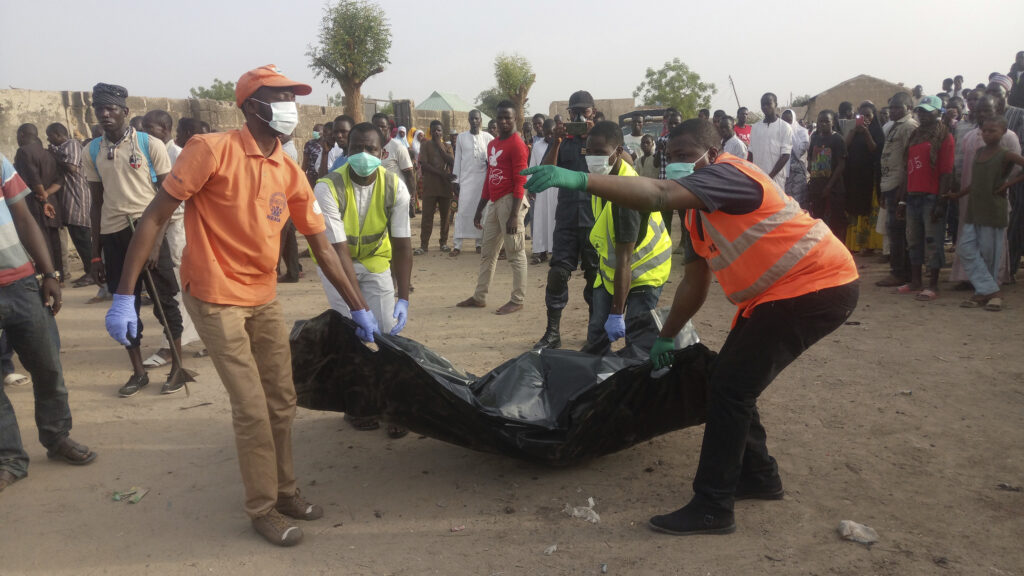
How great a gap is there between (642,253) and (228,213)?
7.98 ft

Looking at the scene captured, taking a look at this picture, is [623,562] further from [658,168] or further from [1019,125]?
[658,168]

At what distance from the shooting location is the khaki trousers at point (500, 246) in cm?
730

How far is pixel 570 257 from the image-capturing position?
18.2 feet

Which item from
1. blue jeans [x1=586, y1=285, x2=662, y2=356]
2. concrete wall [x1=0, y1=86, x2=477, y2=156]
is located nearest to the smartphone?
blue jeans [x1=586, y1=285, x2=662, y2=356]

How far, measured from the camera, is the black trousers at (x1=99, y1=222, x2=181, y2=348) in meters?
5.22

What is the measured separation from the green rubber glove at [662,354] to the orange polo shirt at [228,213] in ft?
5.87

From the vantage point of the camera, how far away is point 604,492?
11.4 ft

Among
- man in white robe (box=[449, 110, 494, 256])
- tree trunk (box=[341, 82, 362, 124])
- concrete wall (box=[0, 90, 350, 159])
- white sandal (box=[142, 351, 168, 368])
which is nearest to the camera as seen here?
white sandal (box=[142, 351, 168, 368])

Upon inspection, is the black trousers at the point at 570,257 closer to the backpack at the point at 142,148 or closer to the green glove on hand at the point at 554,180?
the green glove on hand at the point at 554,180

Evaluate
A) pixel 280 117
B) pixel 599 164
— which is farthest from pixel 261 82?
pixel 599 164

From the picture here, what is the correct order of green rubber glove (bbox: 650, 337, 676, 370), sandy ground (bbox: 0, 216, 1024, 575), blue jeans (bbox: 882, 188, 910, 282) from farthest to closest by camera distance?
blue jeans (bbox: 882, 188, 910, 282)
green rubber glove (bbox: 650, 337, 676, 370)
sandy ground (bbox: 0, 216, 1024, 575)

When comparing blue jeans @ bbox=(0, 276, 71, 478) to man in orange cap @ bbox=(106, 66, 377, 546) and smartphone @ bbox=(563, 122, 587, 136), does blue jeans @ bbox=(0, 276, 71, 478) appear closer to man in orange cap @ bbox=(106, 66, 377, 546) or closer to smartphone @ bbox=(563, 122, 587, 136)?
man in orange cap @ bbox=(106, 66, 377, 546)

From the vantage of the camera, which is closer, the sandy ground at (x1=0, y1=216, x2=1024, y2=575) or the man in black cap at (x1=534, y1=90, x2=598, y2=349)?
the sandy ground at (x1=0, y1=216, x2=1024, y2=575)

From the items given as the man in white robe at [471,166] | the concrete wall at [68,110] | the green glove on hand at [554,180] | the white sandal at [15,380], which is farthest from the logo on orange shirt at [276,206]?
the concrete wall at [68,110]
